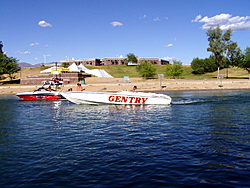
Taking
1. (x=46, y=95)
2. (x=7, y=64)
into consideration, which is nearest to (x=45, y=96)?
(x=46, y=95)

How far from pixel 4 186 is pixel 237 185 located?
5.92 metres

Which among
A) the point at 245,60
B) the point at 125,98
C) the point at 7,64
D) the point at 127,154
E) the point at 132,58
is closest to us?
the point at 127,154

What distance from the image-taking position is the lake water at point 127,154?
713cm

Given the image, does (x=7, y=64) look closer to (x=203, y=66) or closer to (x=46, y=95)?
(x=46, y=95)

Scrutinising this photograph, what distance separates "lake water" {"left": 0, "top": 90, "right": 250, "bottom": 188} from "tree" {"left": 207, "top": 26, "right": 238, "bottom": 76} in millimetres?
62700

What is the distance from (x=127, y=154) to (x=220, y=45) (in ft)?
230

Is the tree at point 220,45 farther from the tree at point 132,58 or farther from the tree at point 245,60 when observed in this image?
the tree at point 132,58

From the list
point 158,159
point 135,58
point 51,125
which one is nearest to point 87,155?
point 158,159

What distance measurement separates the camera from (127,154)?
923 centimetres

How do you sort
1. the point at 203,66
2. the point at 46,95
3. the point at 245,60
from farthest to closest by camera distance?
the point at 203,66 < the point at 245,60 < the point at 46,95

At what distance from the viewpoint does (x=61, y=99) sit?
32.9m

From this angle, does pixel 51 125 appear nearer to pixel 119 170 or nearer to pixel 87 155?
pixel 87 155

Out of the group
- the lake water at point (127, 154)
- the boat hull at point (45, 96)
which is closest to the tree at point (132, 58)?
the boat hull at point (45, 96)

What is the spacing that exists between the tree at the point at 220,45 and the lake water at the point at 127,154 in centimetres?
6270
